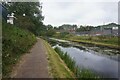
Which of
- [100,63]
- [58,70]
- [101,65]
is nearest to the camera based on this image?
[58,70]

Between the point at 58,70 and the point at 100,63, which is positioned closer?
the point at 58,70

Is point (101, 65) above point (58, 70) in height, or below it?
below

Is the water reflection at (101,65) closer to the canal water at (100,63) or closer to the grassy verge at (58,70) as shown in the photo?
the canal water at (100,63)

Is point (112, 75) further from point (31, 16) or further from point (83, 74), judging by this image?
point (31, 16)

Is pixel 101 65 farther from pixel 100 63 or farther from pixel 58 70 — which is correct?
pixel 58 70

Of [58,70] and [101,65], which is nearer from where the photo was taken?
[58,70]

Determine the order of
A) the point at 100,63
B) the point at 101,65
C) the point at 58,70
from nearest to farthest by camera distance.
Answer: the point at 58,70
the point at 101,65
the point at 100,63

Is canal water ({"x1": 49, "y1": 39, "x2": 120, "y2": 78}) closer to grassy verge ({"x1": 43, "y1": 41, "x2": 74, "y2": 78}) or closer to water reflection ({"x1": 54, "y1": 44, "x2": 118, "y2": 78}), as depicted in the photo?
water reflection ({"x1": 54, "y1": 44, "x2": 118, "y2": 78})

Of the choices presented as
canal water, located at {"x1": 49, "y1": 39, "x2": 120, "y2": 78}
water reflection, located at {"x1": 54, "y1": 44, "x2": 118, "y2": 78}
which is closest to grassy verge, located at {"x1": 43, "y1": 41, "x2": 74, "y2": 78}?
canal water, located at {"x1": 49, "y1": 39, "x2": 120, "y2": 78}

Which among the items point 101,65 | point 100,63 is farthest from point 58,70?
point 100,63

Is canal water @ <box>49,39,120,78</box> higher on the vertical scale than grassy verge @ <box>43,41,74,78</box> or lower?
lower

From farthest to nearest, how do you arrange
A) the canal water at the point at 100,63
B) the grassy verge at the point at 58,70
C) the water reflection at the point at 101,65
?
the canal water at the point at 100,63, the water reflection at the point at 101,65, the grassy verge at the point at 58,70

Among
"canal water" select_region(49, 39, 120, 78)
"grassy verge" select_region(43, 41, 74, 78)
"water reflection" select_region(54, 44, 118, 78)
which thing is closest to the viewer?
"grassy verge" select_region(43, 41, 74, 78)

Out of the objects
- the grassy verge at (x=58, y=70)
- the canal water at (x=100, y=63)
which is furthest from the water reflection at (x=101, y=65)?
the grassy verge at (x=58, y=70)
